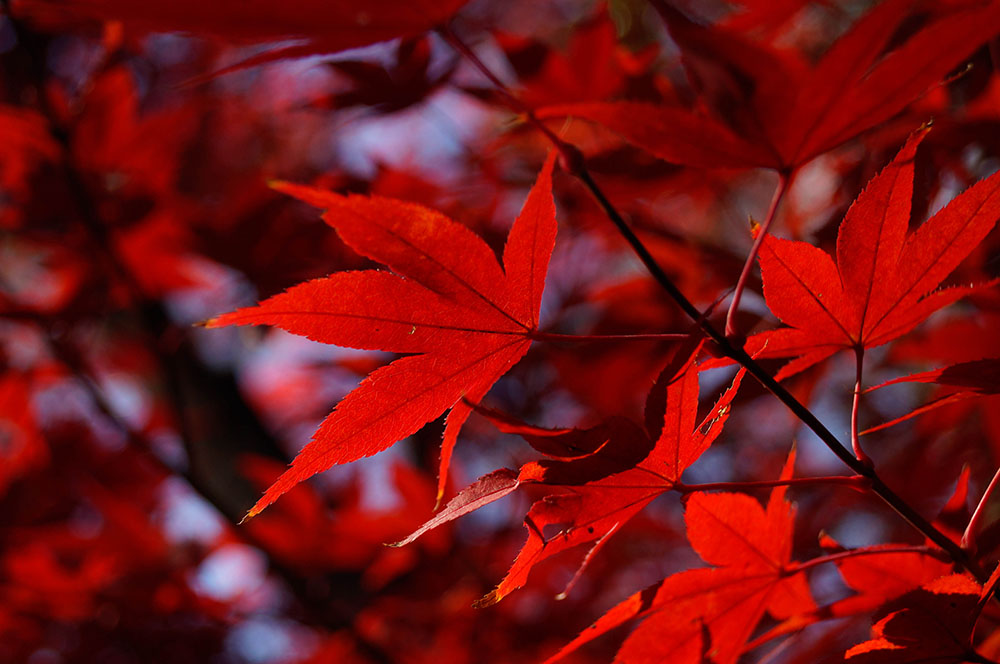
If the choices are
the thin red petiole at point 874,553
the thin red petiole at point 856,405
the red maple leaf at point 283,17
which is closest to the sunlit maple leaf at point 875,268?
the thin red petiole at point 856,405

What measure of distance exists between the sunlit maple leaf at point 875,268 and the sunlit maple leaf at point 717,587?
8cm

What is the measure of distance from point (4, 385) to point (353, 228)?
1281 millimetres

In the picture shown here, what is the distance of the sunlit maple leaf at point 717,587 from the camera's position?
44 centimetres

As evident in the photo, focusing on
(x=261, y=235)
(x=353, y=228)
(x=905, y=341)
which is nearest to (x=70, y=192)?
(x=261, y=235)

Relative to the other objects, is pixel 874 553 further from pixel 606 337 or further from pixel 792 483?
pixel 606 337

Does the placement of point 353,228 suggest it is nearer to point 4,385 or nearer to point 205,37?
point 205,37

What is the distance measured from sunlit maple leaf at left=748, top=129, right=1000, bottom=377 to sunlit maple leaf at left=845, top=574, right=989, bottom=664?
0.14 m

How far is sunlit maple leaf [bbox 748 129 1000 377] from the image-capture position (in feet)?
1.22

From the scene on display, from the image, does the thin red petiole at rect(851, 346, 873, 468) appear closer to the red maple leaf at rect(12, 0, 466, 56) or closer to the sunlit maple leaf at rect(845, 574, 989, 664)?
the sunlit maple leaf at rect(845, 574, 989, 664)

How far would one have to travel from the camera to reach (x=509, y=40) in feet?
2.41

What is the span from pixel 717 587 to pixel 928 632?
0.37 feet

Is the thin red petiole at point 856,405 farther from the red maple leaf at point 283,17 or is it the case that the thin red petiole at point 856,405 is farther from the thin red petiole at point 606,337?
the red maple leaf at point 283,17

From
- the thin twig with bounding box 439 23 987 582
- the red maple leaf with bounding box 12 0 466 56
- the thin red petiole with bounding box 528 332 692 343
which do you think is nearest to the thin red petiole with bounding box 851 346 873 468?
the thin twig with bounding box 439 23 987 582

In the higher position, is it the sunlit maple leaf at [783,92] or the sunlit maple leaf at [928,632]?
the sunlit maple leaf at [783,92]
